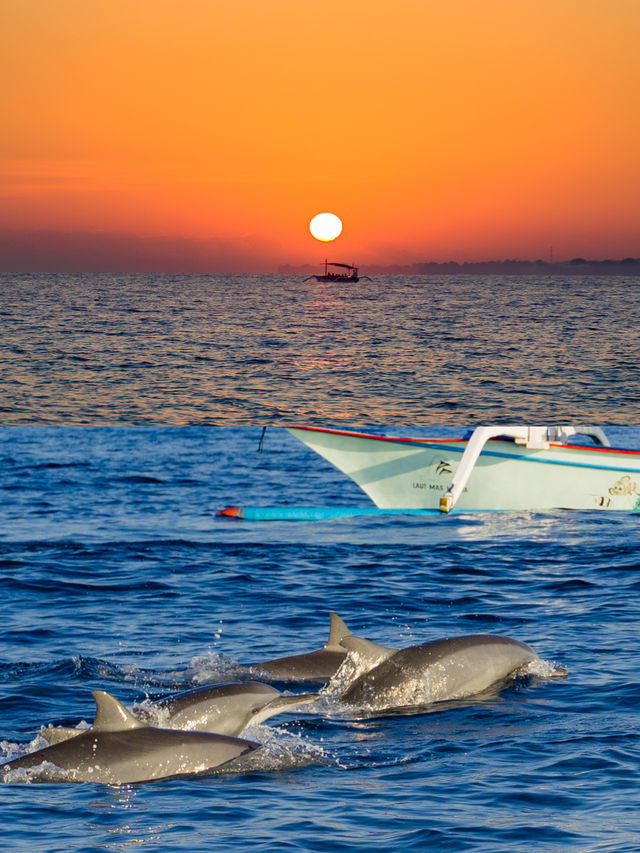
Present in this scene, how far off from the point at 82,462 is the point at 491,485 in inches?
947

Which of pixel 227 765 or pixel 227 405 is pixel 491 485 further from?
pixel 227 405

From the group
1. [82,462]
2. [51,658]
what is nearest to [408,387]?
[82,462]

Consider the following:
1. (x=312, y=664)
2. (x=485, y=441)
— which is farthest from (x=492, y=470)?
(x=312, y=664)

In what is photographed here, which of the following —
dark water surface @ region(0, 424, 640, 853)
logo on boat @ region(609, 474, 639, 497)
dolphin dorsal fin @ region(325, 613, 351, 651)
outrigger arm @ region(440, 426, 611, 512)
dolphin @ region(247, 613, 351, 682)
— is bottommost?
dark water surface @ region(0, 424, 640, 853)

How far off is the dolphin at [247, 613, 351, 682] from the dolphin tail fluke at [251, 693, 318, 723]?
196cm

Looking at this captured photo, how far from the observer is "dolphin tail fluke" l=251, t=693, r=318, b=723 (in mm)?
12875

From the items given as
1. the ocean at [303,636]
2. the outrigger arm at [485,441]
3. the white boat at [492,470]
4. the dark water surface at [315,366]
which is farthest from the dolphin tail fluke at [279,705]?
the dark water surface at [315,366]

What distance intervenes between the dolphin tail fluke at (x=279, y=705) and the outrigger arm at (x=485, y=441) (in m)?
17.7

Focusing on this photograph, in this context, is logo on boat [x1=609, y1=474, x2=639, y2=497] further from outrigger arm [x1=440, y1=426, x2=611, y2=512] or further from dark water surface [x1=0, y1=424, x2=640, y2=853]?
outrigger arm [x1=440, y1=426, x2=611, y2=512]

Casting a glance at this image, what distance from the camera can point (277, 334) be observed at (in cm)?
11656

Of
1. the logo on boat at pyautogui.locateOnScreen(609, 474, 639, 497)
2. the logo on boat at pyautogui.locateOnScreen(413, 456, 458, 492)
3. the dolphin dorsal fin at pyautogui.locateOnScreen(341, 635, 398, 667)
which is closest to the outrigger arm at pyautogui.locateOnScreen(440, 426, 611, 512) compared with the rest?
the logo on boat at pyautogui.locateOnScreen(413, 456, 458, 492)

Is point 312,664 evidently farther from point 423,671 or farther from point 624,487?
point 624,487

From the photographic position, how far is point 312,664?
50.4 feet

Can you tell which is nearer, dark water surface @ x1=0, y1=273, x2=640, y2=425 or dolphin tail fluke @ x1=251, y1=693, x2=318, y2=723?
dolphin tail fluke @ x1=251, y1=693, x2=318, y2=723
